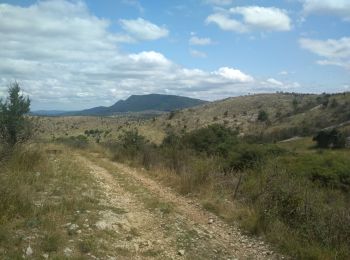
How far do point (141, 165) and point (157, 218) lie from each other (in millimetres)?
8348

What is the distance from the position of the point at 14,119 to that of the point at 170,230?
10678 millimetres

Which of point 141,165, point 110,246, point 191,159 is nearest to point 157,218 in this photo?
point 110,246

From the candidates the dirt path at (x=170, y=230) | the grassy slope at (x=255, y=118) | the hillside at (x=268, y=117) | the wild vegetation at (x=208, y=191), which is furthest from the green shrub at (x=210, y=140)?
the hillside at (x=268, y=117)

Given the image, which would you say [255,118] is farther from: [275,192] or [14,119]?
[275,192]

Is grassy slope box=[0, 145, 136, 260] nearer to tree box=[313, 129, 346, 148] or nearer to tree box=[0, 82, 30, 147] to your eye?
tree box=[0, 82, 30, 147]

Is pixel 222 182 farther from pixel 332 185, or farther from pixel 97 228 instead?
pixel 97 228

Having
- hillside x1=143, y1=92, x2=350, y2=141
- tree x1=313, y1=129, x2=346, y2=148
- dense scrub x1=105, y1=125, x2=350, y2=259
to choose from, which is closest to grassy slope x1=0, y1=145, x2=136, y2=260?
dense scrub x1=105, y1=125, x2=350, y2=259

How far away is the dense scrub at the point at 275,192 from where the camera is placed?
7.11 m

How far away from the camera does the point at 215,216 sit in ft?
30.3

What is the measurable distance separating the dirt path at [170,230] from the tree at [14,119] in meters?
5.20

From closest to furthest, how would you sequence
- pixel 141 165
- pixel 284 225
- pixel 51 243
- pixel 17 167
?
pixel 51 243 → pixel 284 225 → pixel 17 167 → pixel 141 165

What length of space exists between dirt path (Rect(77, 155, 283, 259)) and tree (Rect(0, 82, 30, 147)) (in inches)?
205

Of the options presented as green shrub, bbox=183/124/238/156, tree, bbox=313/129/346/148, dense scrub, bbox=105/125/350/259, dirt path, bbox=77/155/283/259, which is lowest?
tree, bbox=313/129/346/148

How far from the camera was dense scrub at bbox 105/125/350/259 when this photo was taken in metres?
7.11
